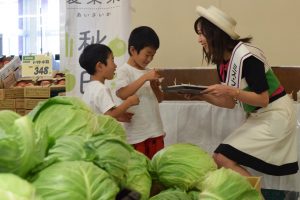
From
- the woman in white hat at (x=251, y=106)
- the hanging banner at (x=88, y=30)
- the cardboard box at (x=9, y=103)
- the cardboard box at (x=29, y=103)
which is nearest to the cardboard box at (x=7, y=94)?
the cardboard box at (x=9, y=103)

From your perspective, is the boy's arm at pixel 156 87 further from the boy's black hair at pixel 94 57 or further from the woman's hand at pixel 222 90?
the woman's hand at pixel 222 90

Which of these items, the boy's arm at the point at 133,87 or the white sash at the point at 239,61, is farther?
the boy's arm at the point at 133,87

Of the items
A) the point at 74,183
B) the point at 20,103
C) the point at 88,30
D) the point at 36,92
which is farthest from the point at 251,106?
the point at 20,103

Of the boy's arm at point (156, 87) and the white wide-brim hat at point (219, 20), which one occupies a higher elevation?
the white wide-brim hat at point (219, 20)

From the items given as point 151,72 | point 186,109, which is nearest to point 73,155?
point 151,72

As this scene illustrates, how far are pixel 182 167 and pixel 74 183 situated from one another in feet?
1.41

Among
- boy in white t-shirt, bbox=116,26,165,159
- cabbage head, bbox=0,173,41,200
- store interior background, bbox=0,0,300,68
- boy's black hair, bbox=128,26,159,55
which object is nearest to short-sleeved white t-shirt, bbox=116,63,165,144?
boy in white t-shirt, bbox=116,26,165,159

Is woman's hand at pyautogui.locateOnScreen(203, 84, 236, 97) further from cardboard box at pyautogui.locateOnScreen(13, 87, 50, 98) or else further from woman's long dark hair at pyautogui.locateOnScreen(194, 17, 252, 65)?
cardboard box at pyautogui.locateOnScreen(13, 87, 50, 98)

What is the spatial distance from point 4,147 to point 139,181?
413 mm

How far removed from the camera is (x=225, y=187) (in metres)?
1.03

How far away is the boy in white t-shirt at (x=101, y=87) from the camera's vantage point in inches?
87.0

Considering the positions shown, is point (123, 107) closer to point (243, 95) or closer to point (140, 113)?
point (140, 113)

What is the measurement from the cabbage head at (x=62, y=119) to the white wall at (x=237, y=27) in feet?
7.98

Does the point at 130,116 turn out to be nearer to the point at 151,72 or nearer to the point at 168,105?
the point at 151,72
